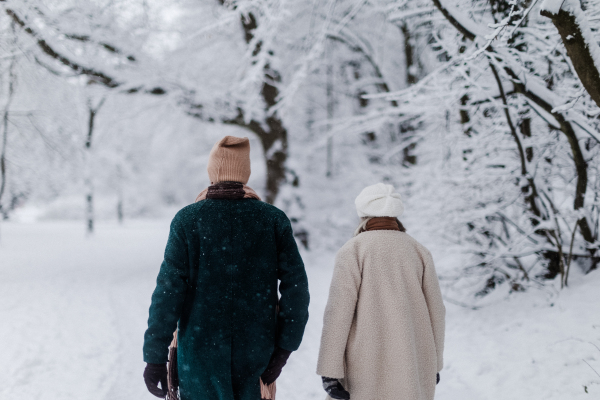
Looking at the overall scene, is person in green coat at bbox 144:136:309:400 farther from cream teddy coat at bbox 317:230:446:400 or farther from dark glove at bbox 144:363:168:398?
cream teddy coat at bbox 317:230:446:400

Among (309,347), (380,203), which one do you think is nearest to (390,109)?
(309,347)

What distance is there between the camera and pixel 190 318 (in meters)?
1.74

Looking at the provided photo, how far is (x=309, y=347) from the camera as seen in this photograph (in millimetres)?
4469

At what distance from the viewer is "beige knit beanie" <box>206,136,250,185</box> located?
182 cm

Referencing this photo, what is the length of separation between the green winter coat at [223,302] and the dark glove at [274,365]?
0.17 ft

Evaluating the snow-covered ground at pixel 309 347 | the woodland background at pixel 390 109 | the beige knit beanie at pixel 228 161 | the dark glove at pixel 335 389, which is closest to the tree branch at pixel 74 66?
the woodland background at pixel 390 109

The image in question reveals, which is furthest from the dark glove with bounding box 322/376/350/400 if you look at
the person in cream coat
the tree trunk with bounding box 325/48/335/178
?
the tree trunk with bounding box 325/48/335/178

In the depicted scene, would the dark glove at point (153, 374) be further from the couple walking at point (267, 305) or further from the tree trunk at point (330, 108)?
the tree trunk at point (330, 108)

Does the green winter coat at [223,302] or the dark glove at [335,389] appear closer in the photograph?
the green winter coat at [223,302]

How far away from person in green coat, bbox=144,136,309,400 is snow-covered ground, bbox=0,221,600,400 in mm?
1895

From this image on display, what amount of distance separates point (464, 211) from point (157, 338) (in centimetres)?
421

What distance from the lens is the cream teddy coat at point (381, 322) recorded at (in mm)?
1833

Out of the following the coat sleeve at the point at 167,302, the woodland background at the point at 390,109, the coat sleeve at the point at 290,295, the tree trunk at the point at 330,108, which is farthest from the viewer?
the tree trunk at the point at 330,108

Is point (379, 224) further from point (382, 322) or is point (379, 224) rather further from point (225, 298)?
point (225, 298)
